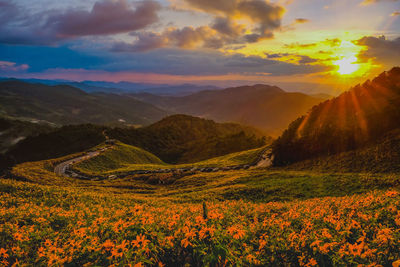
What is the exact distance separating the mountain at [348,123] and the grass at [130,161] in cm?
1309

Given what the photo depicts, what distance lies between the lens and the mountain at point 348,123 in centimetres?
3709

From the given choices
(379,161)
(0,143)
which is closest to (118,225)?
(379,161)

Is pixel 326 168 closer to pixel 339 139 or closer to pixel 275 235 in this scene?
pixel 339 139

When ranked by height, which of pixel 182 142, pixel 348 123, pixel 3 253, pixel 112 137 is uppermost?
pixel 348 123

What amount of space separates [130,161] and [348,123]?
68.5 metres

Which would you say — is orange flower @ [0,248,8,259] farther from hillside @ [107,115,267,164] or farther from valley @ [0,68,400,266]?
hillside @ [107,115,267,164]

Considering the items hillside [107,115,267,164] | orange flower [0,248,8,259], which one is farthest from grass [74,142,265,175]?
orange flower [0,248,8,259]

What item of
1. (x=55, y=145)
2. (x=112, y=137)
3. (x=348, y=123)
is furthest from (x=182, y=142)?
(x=348, y=123)

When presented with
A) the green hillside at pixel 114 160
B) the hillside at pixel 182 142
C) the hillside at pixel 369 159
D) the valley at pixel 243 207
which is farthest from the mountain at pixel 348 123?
the hillside at pixel 182 142

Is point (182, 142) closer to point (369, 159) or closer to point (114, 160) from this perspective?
point (114, 160)

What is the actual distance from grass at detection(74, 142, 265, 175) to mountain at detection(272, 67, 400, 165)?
43.0 feet

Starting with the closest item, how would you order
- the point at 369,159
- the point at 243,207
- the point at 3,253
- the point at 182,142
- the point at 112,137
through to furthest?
1. the point at 3,253
2. the point at 243,207
3. the point at 369,159
4. the point at 112,137
5. the point at 182,142

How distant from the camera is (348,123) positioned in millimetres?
40781

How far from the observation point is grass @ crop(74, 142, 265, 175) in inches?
2343
